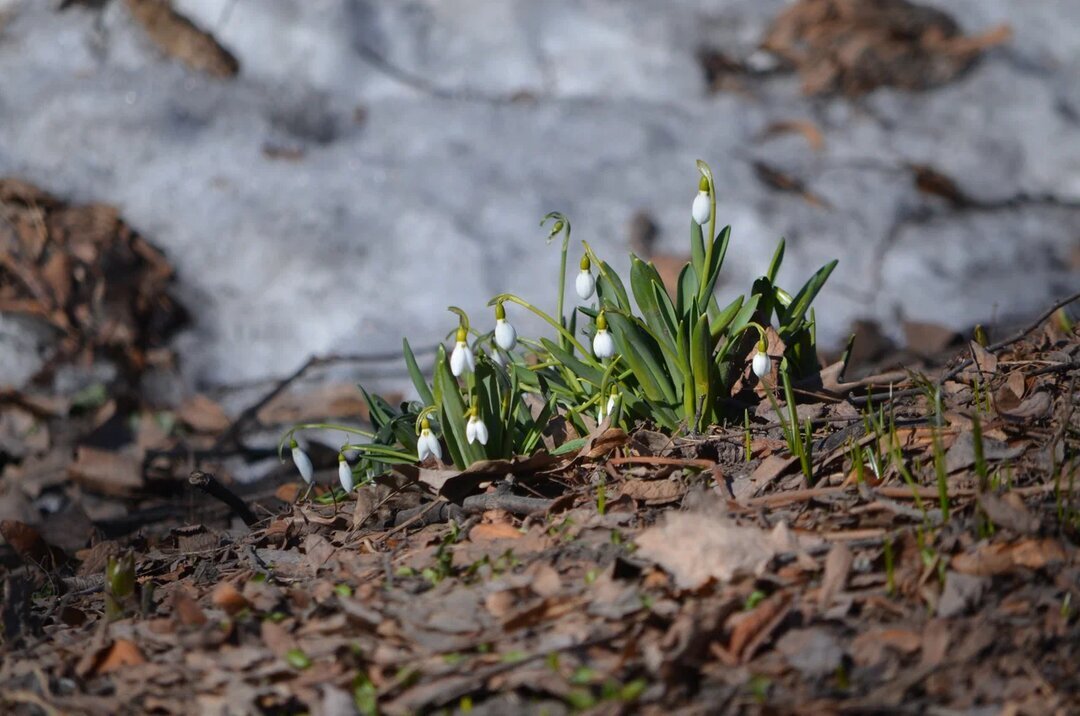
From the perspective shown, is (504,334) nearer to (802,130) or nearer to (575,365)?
(575,365)

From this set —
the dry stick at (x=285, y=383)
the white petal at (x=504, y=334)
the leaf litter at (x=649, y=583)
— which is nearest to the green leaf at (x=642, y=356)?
the leaf litter at (x=649, y=583)

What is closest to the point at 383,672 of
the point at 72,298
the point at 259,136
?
the point at 72,298

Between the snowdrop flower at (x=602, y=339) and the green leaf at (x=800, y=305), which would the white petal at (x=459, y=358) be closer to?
the snowdrop flower at (x=602, y=339)

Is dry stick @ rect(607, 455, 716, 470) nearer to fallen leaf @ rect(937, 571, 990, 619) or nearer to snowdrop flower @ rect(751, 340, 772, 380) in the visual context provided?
snowdrop flower @ rect(751, 340, 772, 380)

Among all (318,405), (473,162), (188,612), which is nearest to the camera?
(188,612)

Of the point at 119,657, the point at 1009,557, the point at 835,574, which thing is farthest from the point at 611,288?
the point at 119,657

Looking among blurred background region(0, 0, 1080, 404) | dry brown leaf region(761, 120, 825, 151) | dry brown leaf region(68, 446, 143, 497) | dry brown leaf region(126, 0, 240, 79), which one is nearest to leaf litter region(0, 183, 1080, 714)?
dry brown leaf region(68, 446, 143, 497)
